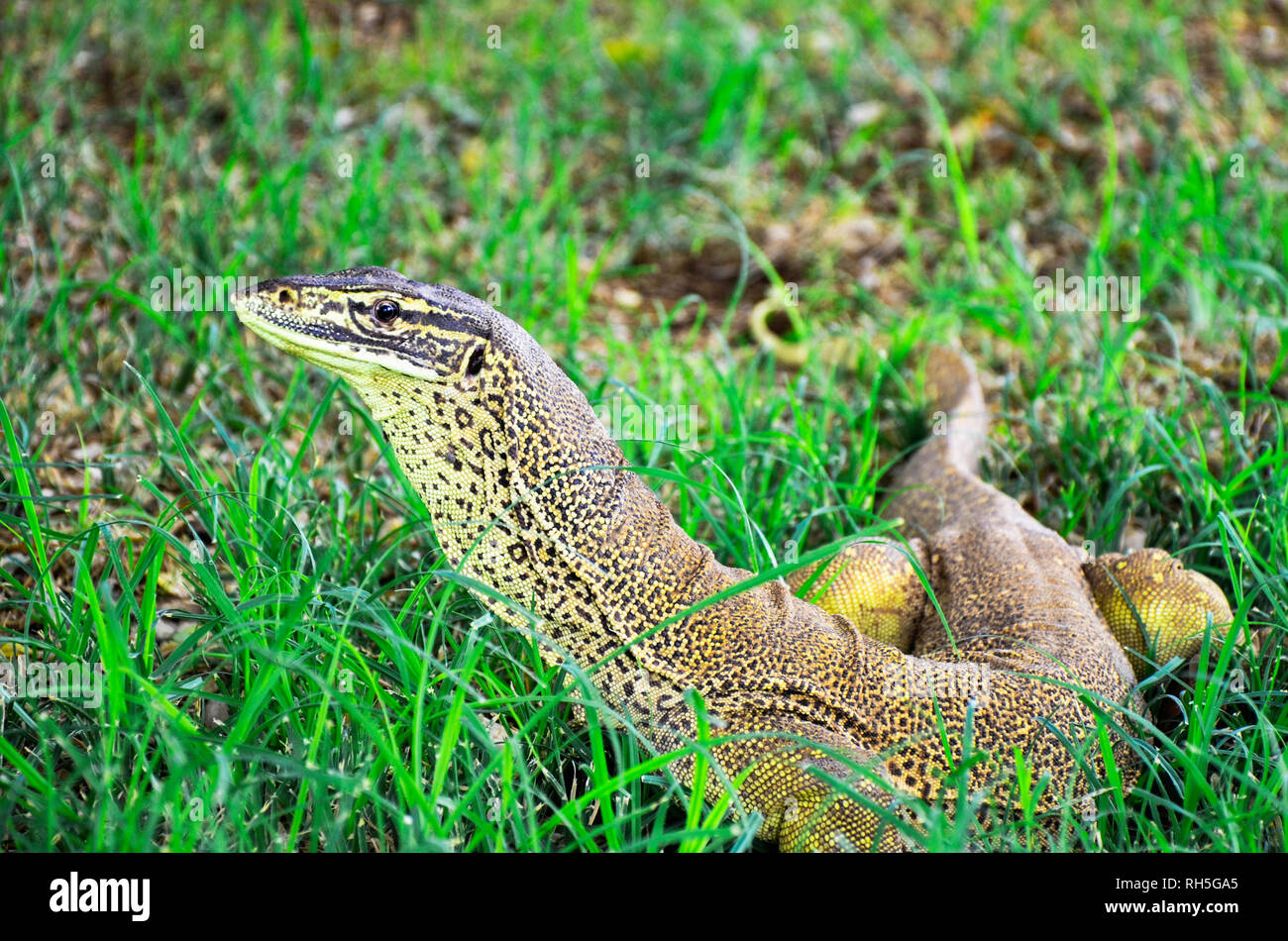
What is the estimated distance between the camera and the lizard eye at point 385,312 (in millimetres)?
2721

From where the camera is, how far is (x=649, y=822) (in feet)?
9.82

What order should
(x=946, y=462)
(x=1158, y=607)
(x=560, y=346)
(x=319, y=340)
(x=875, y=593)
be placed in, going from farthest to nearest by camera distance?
1. (x=560, y=346)
2. (x=946, y=462)
3. (x=875, y=593)
4. (x=1158, y=607)
5. (x=319, y=340)

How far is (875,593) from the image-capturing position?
3.85 meters

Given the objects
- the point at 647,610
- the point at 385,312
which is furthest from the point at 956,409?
the point at 385,312

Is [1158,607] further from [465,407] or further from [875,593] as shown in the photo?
[465,407]

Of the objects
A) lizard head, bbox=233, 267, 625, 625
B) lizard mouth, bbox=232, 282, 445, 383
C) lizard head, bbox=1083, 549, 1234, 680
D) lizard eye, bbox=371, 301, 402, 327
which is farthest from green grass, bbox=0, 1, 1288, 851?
lizard eye, bbox=371, 301, 402, 327

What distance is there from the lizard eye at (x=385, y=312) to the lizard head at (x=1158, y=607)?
2441mm

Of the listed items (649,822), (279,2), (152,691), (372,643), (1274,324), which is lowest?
(649,822)

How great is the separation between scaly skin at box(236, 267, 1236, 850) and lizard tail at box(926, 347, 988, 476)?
4.33ft

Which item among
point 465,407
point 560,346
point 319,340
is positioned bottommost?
point 560,346

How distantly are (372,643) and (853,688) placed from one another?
1411 mm

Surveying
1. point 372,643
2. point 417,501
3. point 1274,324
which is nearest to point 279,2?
point 417,501

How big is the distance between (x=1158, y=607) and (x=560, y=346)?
107 inches
